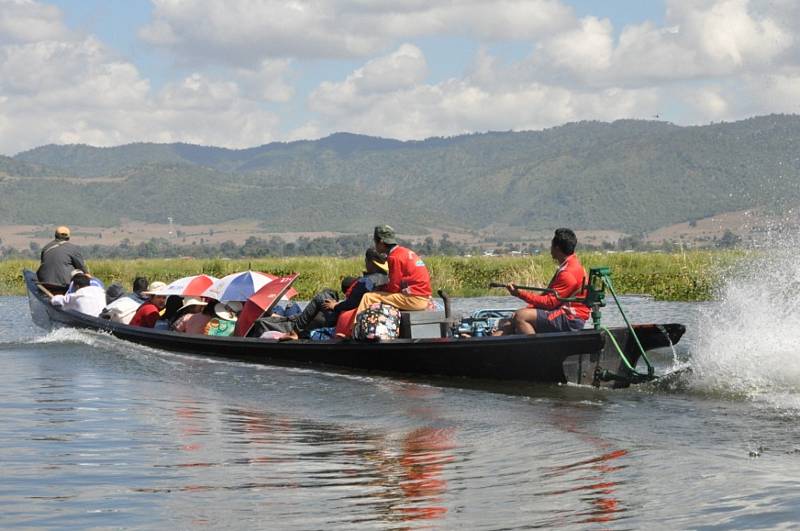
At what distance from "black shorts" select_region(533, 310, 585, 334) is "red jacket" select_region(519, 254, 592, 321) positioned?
30mm

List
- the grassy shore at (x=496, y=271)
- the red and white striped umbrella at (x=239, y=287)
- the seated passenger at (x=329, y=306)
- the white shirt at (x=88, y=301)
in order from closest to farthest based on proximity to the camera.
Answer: the seated passenger at (x=329, y=306) < the red and white striped umbrella at (x=239, y=287) < the white shirt at (x=88, y=301) < the grassy shore at (x=496, y=271)

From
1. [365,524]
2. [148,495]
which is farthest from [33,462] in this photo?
[365,524]

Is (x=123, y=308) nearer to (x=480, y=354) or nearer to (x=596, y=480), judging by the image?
(x=480, y=354)

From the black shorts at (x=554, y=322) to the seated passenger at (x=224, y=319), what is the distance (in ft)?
17.3

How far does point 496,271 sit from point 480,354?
874 inches

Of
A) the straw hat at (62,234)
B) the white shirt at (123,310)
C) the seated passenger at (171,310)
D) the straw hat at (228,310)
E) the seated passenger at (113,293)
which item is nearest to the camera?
the straw hat at (228,310)

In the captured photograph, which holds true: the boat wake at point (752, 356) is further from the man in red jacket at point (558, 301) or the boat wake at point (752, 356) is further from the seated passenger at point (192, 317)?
the seated passenger at point (192, 317)

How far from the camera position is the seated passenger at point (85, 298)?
20281 mm

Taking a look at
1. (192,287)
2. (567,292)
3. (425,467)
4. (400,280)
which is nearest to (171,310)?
(192,287)

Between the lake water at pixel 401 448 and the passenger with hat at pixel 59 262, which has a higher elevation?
the passenger with hat at pixel 59 262

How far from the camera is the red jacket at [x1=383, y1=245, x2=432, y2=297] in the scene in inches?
579

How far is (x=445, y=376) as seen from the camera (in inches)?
564

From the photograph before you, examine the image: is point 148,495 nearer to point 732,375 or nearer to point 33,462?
point 33,462

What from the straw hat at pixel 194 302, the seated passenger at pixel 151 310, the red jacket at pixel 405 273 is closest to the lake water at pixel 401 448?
the red jacket at pixel 405 273
